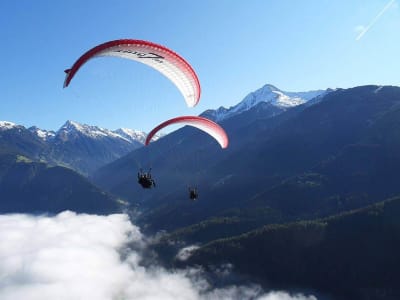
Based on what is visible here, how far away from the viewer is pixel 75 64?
33000 mm

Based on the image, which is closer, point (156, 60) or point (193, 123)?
point (156, 60)

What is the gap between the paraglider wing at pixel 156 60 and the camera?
32.5m

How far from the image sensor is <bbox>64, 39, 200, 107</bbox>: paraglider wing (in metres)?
32.5

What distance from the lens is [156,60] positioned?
36688 mm

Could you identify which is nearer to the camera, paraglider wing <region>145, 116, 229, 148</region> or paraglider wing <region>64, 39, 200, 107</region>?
paraglider wing <region>64, 39, 200, 107</region>

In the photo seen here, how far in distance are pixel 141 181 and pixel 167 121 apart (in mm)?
8074

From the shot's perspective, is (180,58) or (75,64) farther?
(180,58)

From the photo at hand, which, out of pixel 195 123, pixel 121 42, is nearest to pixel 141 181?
pixel 195 123

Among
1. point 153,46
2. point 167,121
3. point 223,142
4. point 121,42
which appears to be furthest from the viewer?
point 223,142

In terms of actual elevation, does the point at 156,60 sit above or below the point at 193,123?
above

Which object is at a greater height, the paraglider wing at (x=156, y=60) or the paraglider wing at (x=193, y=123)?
the paraglider wing at (x=156, y=60)

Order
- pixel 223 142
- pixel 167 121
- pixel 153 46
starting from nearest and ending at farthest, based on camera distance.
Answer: pixel 153 46
pixel 167 121
pixel 223 142

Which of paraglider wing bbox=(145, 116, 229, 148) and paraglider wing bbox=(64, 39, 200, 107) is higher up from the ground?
paraglider wing bbox=(64, 39, 200, 107)

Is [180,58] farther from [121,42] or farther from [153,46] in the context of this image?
[121,42]
